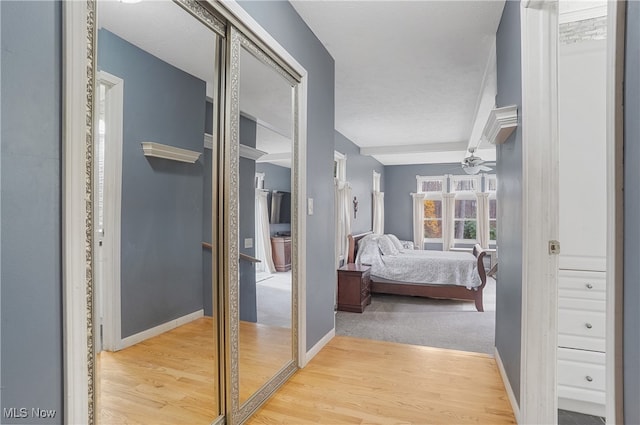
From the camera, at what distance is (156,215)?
4.88 feet

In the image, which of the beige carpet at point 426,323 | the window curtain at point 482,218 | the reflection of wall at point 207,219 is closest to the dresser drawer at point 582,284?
the beige carpet at point 426,323

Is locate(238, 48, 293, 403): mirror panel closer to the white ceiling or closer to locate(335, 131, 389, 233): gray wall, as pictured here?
the white ceiling

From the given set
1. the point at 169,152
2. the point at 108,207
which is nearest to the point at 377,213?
the point at 169,152

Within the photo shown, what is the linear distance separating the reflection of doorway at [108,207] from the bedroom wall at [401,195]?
8.49 metres

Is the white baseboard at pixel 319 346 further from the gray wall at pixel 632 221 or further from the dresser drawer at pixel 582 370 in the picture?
the gray wall at pixel 632 221

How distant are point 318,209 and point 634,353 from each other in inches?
88.7

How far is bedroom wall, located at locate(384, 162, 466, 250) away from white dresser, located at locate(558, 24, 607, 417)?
6953 mm

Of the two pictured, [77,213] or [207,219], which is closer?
[77,213]

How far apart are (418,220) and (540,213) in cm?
745

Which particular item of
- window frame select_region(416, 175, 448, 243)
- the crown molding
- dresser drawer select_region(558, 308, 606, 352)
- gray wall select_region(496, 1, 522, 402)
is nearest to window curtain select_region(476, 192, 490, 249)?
window frame select_region(416, 175, 448, 243)

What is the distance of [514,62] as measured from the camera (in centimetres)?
202

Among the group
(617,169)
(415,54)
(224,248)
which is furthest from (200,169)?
(415,54)

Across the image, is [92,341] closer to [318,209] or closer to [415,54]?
[318,209]

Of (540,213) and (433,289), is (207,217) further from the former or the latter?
(433,289)
